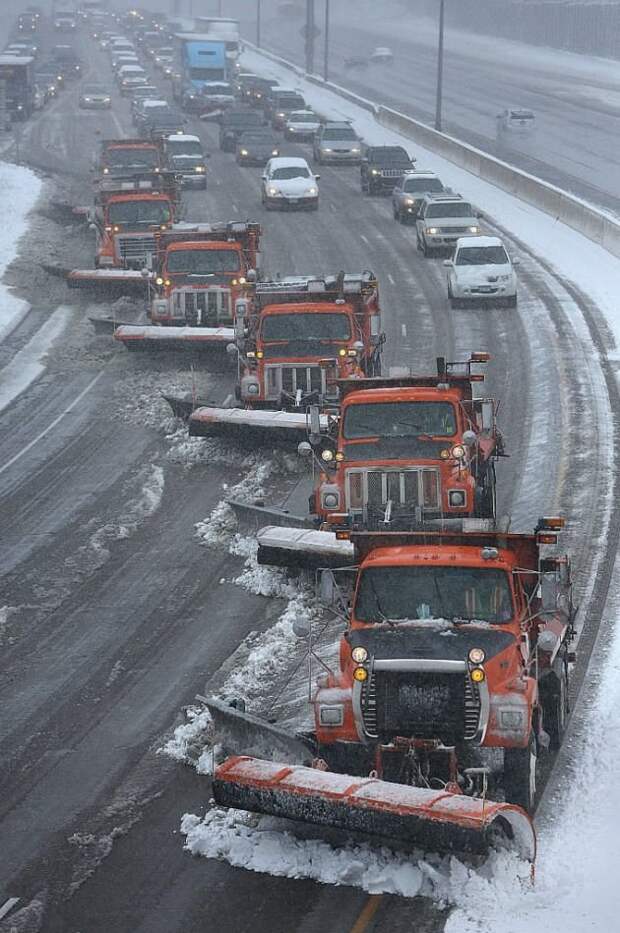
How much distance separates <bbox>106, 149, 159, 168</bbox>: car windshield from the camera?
49062 mm

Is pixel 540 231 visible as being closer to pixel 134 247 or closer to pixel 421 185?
pixel 421 185

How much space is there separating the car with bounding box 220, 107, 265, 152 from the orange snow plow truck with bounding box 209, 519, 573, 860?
53.3 meters

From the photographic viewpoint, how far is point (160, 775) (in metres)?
12.9

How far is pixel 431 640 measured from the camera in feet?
38.2

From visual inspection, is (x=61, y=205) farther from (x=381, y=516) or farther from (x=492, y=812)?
(x=492, y=812)

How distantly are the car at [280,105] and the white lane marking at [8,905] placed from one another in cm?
6061

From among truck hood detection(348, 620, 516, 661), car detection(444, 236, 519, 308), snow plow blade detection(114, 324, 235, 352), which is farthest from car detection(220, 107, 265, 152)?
truck hood detection(348, 620, 516, 661)

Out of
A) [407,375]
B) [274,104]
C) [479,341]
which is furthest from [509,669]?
[274,104]

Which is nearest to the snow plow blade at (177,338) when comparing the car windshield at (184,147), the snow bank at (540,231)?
the snow bank at (540,231)

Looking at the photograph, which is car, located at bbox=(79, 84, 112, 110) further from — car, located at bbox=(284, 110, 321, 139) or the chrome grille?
the chrome grille

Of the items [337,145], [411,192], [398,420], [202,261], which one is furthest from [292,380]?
[337,145]

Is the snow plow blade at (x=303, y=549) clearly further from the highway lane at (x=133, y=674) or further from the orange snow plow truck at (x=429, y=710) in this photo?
the orange snow plow truck at (x=429, y=710)

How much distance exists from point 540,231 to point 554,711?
34278 millimetres

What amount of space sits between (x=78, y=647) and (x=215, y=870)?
16.6 ft
